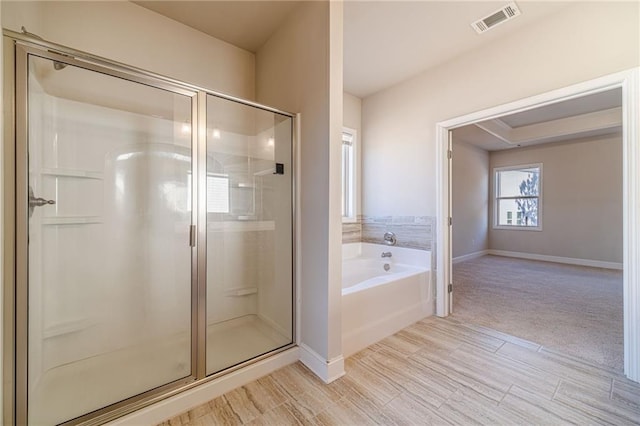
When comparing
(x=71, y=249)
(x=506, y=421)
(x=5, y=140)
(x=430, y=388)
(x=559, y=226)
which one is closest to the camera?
(x=5, y=140)

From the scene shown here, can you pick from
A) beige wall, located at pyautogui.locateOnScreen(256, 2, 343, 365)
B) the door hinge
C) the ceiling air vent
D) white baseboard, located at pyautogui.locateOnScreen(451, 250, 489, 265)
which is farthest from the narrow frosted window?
white baseboard, located at pyautogui.locateOnScreen(451, 250, 489, 265)

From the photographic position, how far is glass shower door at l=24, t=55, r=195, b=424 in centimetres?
145

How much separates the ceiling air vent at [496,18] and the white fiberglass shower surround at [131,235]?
5.85ft

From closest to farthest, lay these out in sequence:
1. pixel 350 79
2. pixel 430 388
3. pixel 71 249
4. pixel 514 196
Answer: pixel 430 388 < pixel 71 249 < pixel 350 79 < pixel 514 196

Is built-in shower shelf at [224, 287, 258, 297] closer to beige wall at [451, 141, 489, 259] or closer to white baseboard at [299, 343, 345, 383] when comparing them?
white baseboard at [299, 343, 345, 383]

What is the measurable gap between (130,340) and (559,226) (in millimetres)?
7483

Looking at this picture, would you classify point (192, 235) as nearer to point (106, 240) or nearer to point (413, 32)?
point (106, 240)

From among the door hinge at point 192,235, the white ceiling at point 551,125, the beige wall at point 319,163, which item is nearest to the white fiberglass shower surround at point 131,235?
the door hinge at point 192,235

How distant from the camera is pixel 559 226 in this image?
17.5 ft

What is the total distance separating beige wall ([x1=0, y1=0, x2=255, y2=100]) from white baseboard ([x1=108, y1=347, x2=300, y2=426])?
2.00 m

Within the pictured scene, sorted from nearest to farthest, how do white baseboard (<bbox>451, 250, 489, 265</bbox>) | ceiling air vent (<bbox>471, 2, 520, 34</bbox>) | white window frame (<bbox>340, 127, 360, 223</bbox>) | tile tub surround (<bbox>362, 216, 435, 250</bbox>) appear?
ceiling air vent (<bbox>471, 2, 520, 34</bbox>) → tile tub surround (<bbox>362, 216, 435, 250</bbox>) → white window frame (<bbox>340, 127, 360, 223</bbox>) → white baseboard (<bbox>451, 250, 489, 265</bbox>)

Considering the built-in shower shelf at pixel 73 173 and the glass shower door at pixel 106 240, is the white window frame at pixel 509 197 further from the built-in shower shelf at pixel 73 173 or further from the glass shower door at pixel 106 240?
the built-in shower shelf at pixel 73 173

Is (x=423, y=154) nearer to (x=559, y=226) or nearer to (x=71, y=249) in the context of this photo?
(x=71, y=249)

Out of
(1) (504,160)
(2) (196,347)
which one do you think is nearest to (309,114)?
(2) (196,347)
